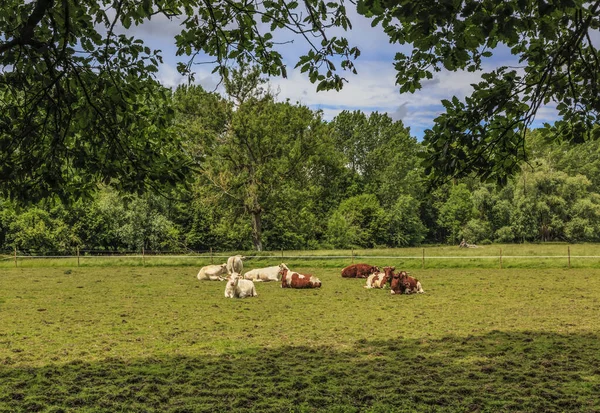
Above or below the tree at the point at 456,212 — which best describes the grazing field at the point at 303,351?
below

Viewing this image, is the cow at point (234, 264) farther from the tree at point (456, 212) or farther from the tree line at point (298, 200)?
the tree at point (456, 212)

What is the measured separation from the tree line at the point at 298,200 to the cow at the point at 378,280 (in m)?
5.55

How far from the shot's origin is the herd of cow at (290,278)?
15242mm

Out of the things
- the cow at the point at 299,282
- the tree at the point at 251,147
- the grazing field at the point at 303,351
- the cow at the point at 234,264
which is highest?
the tree at the point at 251,147

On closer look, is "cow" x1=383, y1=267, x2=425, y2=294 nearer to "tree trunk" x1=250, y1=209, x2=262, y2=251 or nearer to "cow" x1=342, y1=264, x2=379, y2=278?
"cow" x1=342, y1=264, x2=379, y2=278

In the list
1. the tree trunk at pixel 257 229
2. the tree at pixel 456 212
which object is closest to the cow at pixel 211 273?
the tree trunk at pixel 257 229

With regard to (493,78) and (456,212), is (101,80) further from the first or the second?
(456,212)

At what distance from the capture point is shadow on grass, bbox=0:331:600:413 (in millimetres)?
5656

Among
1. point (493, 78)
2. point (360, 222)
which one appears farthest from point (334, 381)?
point (360, 222)

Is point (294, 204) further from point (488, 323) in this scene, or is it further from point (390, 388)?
point (390, 388)

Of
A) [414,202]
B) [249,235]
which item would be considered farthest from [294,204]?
[414,202]

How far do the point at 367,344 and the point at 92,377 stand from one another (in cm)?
431

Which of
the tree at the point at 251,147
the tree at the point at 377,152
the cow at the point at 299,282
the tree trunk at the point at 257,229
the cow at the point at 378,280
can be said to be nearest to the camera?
the cow at the point at 378,280

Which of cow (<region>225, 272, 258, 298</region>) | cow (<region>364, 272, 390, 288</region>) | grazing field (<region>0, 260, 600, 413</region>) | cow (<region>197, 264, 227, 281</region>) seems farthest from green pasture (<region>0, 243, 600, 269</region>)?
cow (<region>225, 272, 258, 298</region>)
